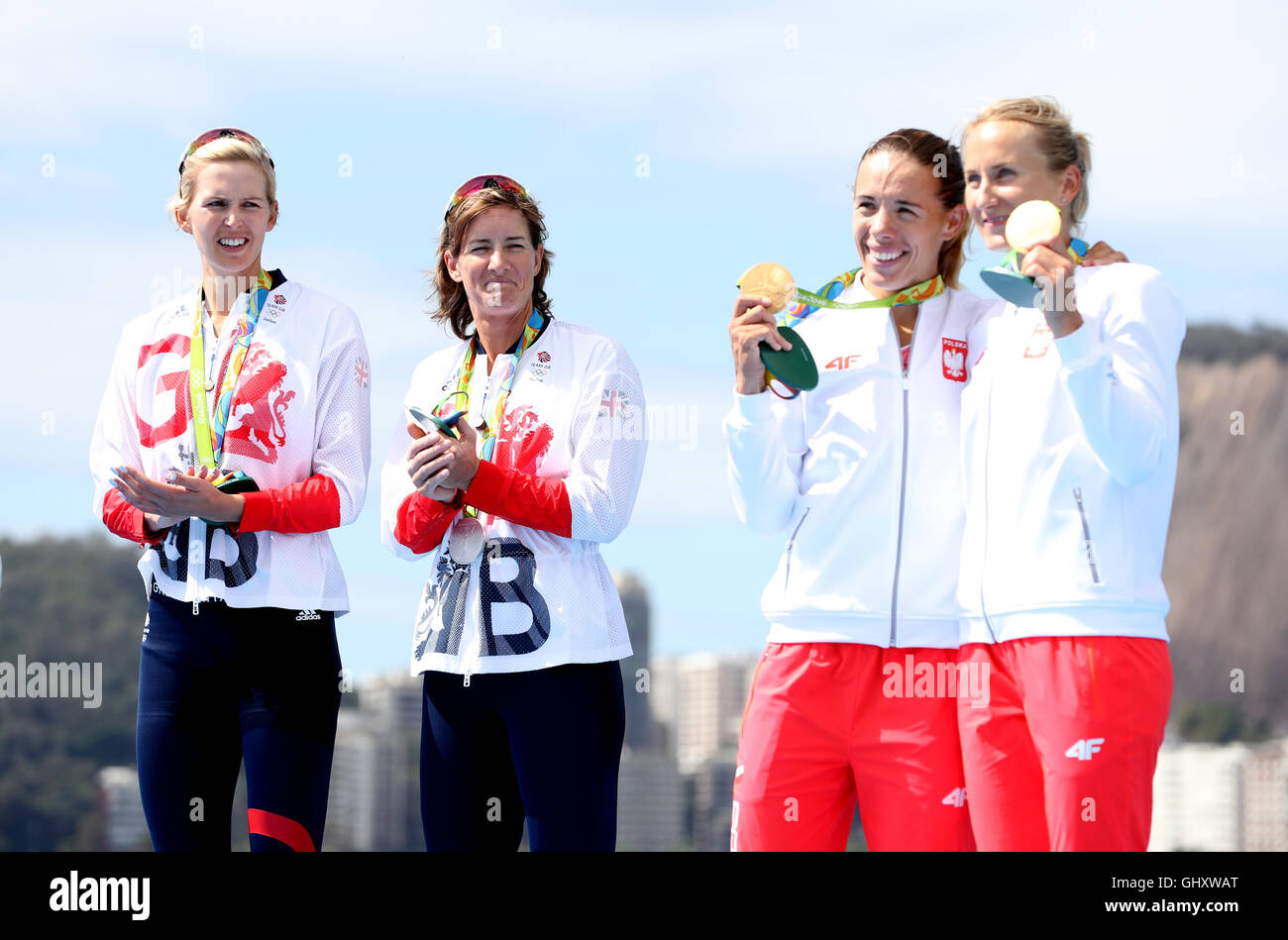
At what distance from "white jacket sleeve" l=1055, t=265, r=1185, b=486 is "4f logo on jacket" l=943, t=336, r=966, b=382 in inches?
19.2

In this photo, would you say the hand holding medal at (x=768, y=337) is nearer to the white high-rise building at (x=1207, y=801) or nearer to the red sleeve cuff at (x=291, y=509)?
the red sleeve cuff at (x=291, y=509)

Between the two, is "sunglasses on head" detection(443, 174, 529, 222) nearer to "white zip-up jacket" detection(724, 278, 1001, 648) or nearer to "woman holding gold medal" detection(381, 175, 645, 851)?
"woman holding gold medal" detection(381, 175, 645, 851)

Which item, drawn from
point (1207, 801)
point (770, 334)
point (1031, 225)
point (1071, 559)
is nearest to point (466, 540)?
point (770, 334)

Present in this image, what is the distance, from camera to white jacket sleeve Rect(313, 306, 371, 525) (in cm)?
550

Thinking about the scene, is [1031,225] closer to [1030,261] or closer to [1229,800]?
[1030,261]

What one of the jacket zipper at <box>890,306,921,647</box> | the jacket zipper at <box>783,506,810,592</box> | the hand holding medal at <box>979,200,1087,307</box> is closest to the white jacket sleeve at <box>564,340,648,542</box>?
the jacket zipper at <box>783,506,810,592</box>

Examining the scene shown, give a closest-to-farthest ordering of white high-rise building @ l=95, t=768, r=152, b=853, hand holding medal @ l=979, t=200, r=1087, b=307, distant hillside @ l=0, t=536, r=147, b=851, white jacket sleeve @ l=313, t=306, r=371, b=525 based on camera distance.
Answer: hand holding medal @ l=979, t=200, r=1087, b=307, white jacket sleeve @ l=313, t=306, r=371, b=525, distant hillside @ l=0, t=536, r=147, b=851, white high-rise building @ l=95, t=768, r=152, b=853

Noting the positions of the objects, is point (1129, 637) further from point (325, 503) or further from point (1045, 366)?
point (325, 503)

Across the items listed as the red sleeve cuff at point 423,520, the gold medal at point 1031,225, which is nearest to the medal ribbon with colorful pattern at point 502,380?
the red sleeve cuff at point 423,520

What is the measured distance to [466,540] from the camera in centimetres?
540

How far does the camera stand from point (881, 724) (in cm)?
484

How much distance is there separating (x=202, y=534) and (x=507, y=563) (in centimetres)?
108

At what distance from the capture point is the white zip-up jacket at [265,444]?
5.36 meters
